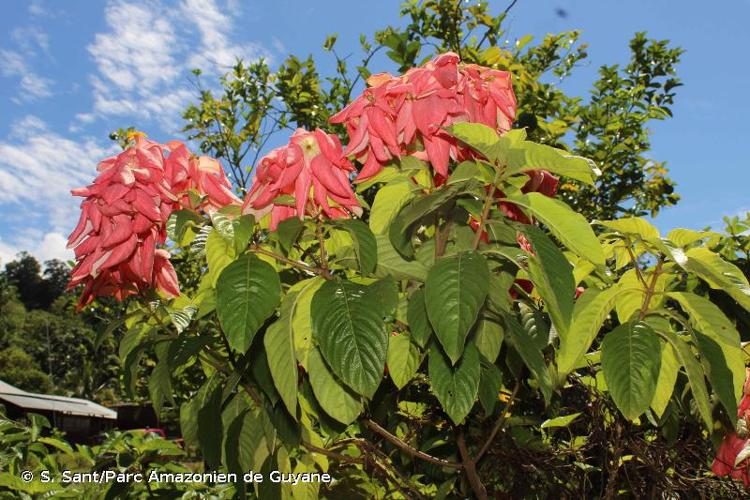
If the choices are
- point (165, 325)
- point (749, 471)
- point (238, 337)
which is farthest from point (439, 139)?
point (749, 471)

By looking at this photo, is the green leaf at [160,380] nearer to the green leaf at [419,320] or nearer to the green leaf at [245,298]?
the green leaf at [245,298]

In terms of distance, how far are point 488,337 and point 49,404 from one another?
128 feet

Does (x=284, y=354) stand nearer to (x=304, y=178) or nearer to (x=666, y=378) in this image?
(x=304, y=178)

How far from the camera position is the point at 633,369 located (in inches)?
41.4

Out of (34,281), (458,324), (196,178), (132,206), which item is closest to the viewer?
(458,324)

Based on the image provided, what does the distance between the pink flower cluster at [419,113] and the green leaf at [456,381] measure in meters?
0.33

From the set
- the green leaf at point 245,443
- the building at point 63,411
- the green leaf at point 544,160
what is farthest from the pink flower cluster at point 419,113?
the building at point 63,411

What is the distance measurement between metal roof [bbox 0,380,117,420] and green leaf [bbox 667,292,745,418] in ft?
112

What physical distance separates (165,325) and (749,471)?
1469 mm

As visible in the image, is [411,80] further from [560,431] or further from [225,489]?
[225,489]

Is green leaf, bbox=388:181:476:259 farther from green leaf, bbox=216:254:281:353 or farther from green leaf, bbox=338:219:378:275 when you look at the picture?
green leaf, bbox=216:254:281:353

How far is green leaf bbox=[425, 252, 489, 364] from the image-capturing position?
3.00ft

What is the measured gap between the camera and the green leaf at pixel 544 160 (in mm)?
988

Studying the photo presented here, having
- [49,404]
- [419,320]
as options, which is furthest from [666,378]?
[49,404]
